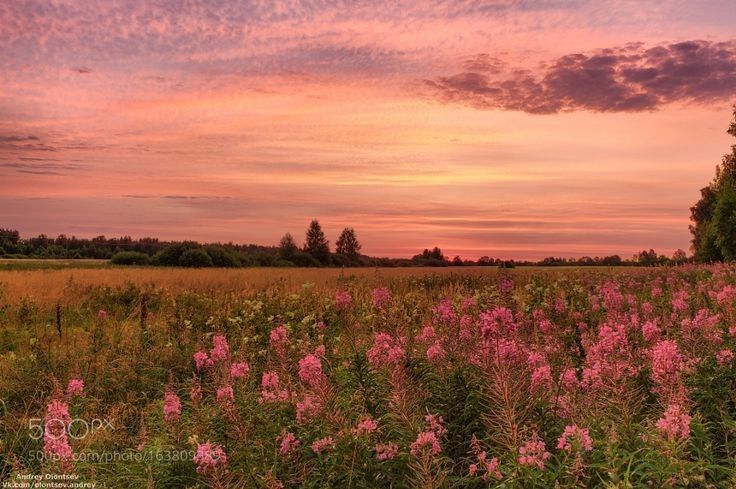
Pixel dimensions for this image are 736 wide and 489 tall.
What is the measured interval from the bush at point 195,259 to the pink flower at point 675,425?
46.8m

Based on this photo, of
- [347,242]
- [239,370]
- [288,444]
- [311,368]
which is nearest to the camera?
[288,444]

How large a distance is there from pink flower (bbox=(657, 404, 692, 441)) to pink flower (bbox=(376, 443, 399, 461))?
155 cm

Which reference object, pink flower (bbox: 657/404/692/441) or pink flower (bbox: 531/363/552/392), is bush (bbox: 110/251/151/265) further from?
pink flower (bbox: 657/404/692/441)

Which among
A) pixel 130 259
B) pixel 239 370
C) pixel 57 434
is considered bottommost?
pixel 57 434

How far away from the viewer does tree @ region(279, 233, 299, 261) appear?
59.0 m

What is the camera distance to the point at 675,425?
304 cm

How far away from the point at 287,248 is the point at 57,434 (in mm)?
56467

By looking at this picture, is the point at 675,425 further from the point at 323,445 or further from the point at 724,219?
the point at 724,219

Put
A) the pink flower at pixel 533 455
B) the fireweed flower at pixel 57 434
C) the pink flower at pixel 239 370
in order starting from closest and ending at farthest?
1. the pink flower at pixel 533 455
2. the fireweed flower at pixel 57 434
3. the pink flower at pixel 239 370

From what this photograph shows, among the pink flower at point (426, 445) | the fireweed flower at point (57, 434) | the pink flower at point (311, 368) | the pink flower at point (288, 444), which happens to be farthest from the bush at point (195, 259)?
the pink flower at point (426, 445)

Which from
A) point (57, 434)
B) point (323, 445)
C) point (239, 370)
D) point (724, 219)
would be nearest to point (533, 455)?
point (323, 445)

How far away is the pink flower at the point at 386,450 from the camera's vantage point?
142 inches

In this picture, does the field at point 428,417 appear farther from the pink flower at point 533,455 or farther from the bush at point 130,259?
the bush at point 130,259

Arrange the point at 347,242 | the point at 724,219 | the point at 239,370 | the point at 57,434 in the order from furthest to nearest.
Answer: the point at 347,242 → the point at 724,219 → the point at 239,370 → the point at 57,434
